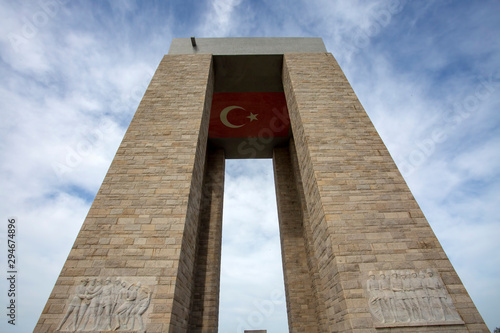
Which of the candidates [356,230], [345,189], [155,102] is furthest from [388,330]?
[155,102]

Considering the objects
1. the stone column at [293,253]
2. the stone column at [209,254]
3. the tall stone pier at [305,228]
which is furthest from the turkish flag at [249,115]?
the stone column at [209,254]

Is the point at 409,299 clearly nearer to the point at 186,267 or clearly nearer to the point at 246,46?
the point at 186,267

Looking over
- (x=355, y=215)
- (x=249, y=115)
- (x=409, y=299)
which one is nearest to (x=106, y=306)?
(x=355, y=215)

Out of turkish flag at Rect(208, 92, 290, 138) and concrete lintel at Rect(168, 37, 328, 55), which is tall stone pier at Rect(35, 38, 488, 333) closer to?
concrete lintel at Rect(168, 37, 328, 55)

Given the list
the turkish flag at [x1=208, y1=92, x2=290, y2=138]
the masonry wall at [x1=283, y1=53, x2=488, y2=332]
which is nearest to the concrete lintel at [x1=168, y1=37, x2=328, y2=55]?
the turkish flag at [x1=208, y1=92, x2=290, y2=138]

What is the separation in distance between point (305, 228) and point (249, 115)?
590cm

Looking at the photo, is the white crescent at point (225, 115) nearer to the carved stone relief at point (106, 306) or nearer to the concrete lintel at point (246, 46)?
the concrete lintel at point (246, 46)

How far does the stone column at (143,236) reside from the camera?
406 centimetres

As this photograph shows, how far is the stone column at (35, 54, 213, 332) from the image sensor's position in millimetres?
4059

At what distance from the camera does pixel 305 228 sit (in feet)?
33.0

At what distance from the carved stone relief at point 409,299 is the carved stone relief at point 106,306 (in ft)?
12.8

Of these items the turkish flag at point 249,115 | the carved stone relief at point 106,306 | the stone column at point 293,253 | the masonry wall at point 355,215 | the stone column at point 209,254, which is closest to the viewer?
the carved stone relief at point 106,306

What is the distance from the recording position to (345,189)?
5473 mm

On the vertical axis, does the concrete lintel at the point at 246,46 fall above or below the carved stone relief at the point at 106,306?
above
